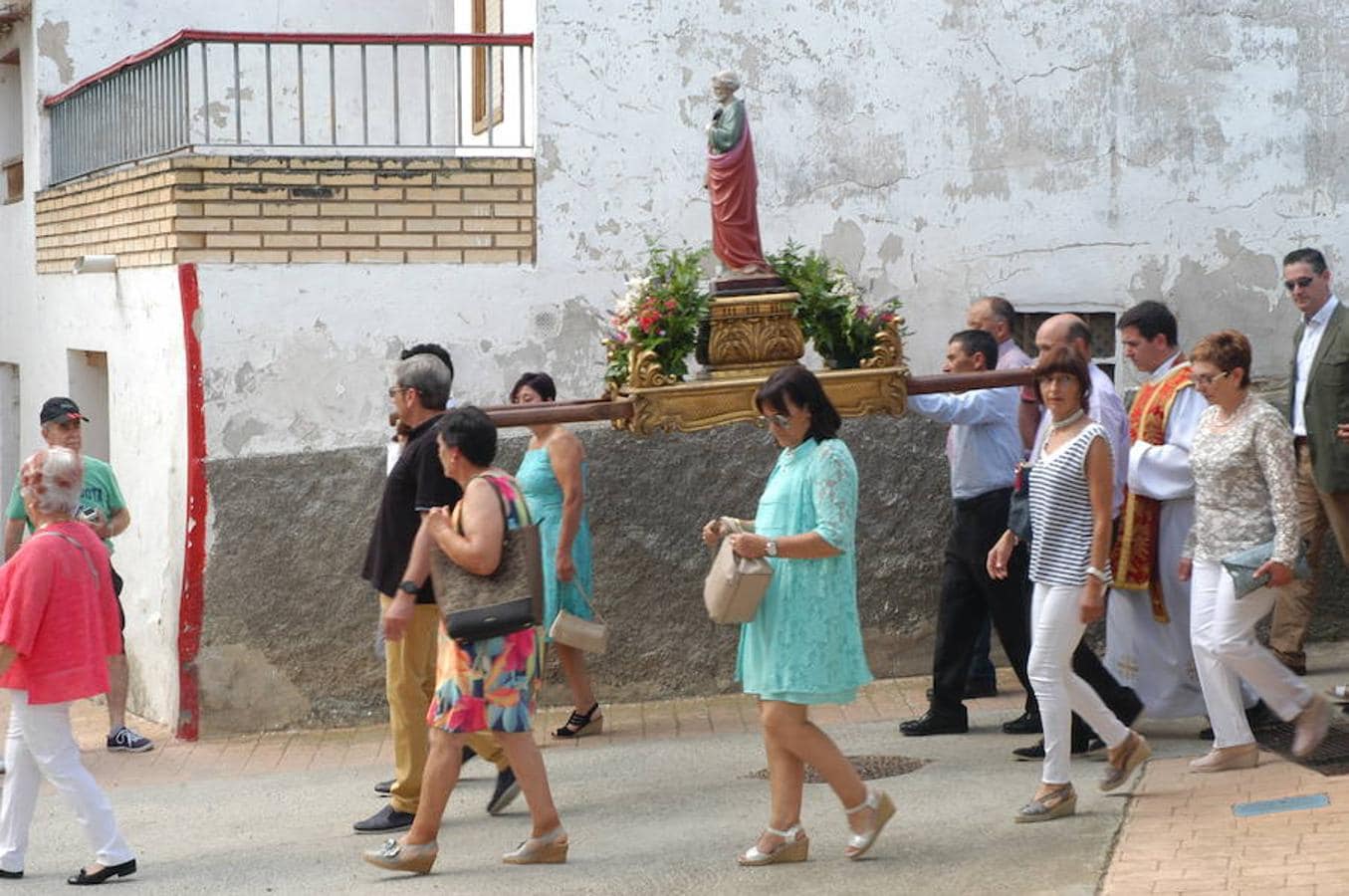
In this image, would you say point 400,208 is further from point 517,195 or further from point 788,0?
point 788,0

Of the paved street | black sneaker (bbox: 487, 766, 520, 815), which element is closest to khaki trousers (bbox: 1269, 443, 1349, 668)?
the paved street

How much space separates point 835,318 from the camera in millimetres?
8938

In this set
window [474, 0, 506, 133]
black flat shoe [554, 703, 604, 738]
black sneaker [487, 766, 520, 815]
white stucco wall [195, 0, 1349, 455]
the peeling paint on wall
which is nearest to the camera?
black sneaker [487, 766, 520, 815]

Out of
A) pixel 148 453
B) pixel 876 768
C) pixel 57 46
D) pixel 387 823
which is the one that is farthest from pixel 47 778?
pixel 57 46

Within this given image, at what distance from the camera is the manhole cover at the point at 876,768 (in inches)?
321

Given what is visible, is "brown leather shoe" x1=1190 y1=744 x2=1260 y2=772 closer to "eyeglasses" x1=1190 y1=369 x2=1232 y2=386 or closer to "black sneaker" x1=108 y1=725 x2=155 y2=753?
"eyeglasses" x1=1190 y1=369 x2=1232 y2=386

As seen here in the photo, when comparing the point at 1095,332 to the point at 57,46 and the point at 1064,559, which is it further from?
the point at 57,46

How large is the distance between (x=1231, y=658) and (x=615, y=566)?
375 centimetres

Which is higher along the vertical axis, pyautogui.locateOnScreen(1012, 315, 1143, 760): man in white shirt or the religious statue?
the religious statue

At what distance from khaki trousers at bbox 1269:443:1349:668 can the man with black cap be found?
5.59 m

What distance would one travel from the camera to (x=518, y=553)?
6.81 metres

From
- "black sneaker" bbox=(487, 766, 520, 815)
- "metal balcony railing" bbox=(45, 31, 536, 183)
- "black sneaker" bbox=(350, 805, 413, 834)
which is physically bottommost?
"black sneaker" bbox=(350, 805, 413, 834)

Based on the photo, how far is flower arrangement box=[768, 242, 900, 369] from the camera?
8.89 meters

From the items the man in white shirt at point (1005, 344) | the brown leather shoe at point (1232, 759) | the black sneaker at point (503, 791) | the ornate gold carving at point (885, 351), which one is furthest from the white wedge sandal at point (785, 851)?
the ornate gold carving at point (885, 351)
